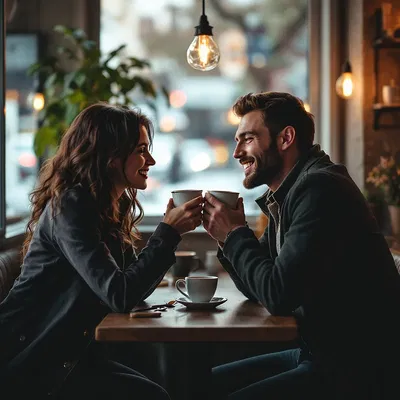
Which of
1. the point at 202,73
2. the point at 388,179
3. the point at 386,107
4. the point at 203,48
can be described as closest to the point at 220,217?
the point at 203,48

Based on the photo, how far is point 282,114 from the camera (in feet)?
7.09

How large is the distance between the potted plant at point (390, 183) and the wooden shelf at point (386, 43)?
0.67 meters

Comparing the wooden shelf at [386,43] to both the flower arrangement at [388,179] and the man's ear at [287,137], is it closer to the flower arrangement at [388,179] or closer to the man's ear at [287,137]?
the flower arrangement at [388,179]

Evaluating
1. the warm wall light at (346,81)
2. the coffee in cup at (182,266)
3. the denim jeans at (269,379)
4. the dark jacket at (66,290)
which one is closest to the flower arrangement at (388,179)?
the warm wall light at (346,81)

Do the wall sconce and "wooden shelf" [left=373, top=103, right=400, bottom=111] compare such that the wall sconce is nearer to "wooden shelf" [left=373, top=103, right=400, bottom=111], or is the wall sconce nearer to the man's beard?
the man's beard

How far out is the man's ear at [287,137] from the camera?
7.02 ft

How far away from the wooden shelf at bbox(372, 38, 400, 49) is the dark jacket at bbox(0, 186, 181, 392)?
2498 mm

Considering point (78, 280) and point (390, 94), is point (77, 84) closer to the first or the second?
point (390, 94)

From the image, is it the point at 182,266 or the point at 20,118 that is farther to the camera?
the point at 20,118

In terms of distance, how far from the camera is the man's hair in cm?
216

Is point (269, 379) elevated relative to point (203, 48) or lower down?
lower down

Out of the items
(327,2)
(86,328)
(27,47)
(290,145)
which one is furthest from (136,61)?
(86,328)

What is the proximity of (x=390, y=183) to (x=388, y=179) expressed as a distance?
27 mm

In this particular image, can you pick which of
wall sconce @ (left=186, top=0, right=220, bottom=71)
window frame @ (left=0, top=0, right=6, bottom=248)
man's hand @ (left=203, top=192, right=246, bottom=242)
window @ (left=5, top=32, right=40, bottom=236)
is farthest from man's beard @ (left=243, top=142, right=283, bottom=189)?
window @ (left=5, top=32, right=40, bottom=236)
